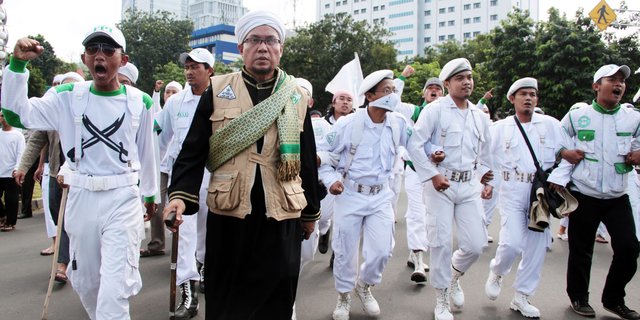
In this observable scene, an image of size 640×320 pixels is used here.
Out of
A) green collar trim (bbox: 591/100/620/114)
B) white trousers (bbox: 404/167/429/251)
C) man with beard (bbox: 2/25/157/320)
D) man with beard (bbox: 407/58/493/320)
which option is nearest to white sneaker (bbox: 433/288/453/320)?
man with beard (bbox: 407/58/493/320)

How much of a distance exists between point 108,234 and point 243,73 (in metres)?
1.46

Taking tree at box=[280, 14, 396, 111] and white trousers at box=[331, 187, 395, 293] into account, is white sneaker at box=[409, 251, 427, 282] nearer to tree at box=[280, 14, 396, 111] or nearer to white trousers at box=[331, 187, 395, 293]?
white trousers at box=[331, 187, 395, 293]

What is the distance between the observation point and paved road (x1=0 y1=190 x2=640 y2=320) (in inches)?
208

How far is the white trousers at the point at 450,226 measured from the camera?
5086 mm

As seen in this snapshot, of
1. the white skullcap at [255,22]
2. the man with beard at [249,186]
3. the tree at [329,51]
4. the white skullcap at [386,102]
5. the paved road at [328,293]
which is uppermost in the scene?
the tree at [329,51]

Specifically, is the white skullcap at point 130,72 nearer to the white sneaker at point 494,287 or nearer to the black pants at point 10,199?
the black pants at point 10,199

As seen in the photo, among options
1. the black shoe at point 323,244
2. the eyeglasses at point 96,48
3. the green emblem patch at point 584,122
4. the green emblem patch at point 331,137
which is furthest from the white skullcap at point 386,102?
the black shoe at point 323,244

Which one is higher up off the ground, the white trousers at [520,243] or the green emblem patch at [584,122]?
the green emblem patch at [584,122]

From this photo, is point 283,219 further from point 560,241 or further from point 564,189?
point 560,241

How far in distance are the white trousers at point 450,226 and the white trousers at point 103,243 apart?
267cm

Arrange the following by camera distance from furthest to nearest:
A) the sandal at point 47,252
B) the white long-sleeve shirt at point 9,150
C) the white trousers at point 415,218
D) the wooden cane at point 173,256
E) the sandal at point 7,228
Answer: the white long-sleeve shirt at point 9,150, the sandal at point 7,228, the sandal at point 47,252, the white trousers at point 415,218, the wooden cane at point 173,256

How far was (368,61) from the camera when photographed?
46562 mm

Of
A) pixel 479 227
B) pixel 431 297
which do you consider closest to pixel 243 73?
pixel 479 227

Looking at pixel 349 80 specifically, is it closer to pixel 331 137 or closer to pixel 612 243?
pixel 331 137
